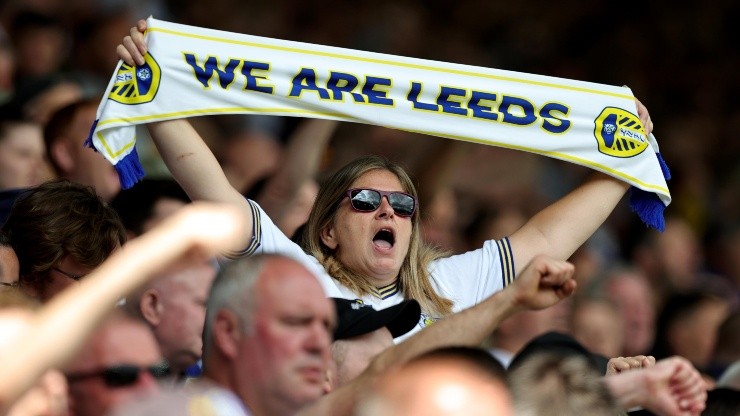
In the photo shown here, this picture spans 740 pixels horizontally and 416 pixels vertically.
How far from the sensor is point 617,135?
206 inches

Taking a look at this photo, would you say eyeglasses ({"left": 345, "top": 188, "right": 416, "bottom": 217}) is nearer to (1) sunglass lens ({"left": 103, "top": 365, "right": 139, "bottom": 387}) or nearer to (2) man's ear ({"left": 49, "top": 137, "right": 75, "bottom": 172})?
(2) man's ear ({"left": 49, "top": 137, "right": 75, "bottom": 172})

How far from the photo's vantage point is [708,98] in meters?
11.6

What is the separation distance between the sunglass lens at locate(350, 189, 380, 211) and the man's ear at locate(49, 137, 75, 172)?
57.7 inches

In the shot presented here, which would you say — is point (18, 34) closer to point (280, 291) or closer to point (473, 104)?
point (473, 104)

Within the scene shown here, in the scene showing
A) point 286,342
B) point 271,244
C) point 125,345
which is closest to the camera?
point 125,345

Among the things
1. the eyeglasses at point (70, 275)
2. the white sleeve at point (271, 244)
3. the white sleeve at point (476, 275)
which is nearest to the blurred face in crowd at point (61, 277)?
the eyeglasses at point (70, 275)

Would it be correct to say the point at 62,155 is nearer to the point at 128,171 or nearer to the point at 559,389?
the point at 128,171

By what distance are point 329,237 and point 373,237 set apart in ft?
0.60

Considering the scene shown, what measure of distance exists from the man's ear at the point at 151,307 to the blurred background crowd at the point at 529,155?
156cm

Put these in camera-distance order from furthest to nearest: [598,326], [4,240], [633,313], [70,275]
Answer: [633,313]
[598,326]
[70,275]
[4,240]

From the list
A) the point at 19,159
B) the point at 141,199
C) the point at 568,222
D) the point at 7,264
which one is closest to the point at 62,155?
the point at 19,159

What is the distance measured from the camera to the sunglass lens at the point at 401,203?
16.7 ft

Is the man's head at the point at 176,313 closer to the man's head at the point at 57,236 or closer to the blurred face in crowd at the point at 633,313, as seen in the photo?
the man's head at the point at 57,236

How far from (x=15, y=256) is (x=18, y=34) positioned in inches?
154
